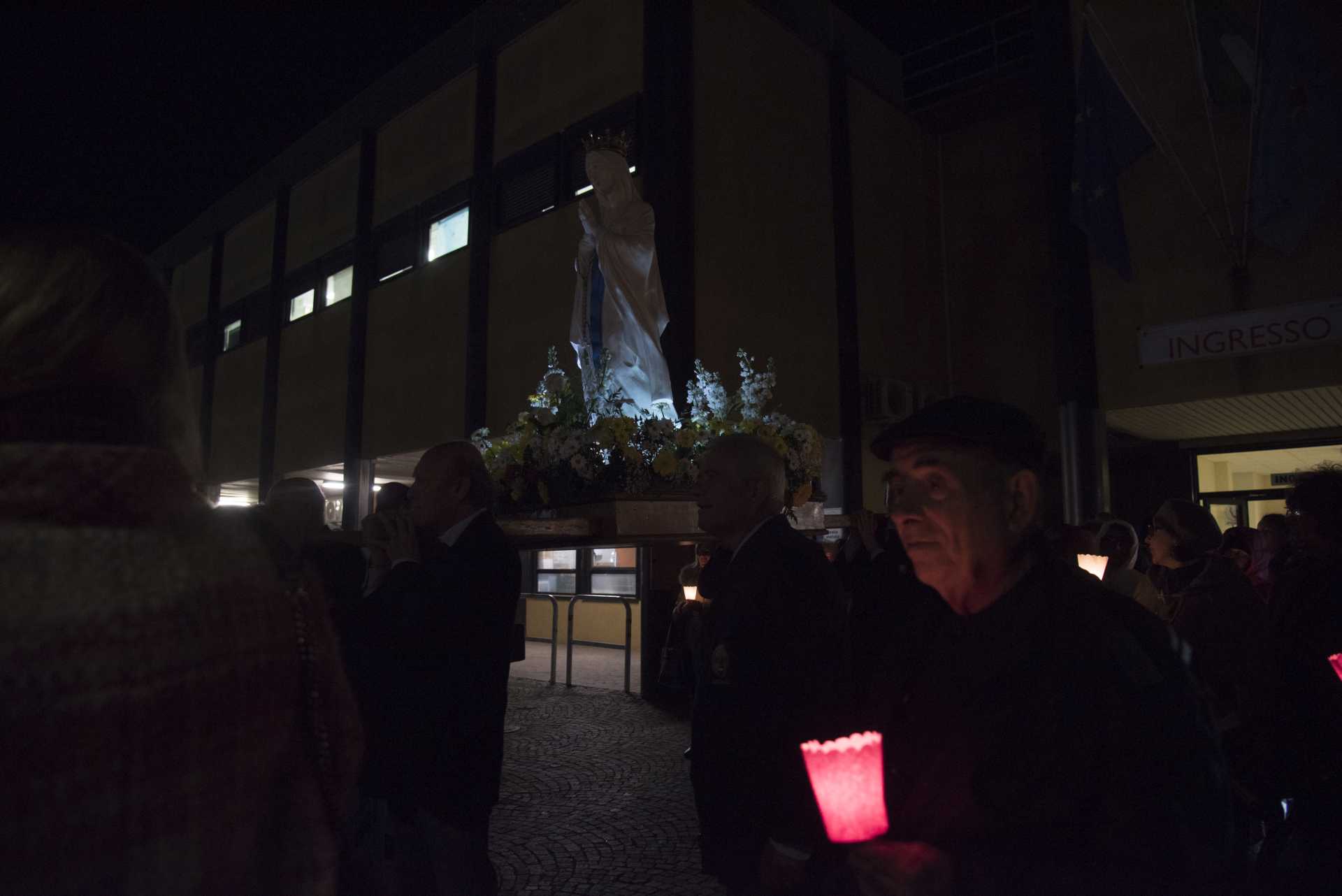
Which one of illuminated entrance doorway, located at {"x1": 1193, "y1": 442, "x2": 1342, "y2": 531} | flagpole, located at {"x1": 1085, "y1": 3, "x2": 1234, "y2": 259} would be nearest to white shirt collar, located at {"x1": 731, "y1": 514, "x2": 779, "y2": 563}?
flagpole, located at {"x1": 1085, "y1": 3, "x2": 1234, "y2": 259}

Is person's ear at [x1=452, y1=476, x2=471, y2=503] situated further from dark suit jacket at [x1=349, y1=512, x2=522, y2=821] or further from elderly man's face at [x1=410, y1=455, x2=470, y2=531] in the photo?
dark suit jacket at [x1=349, y1=512, x2=522, y2=821]

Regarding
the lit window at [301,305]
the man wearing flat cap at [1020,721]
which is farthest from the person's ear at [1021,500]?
the lit window at [301,305]

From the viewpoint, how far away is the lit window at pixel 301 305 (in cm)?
1612

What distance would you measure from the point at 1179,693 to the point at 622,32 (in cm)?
1080

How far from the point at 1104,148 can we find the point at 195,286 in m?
20.2

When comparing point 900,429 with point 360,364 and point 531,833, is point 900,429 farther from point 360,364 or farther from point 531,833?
point 360,364

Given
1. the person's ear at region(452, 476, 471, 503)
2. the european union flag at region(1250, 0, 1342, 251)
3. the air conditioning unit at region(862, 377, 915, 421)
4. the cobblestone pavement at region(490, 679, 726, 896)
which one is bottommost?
the cobblestone pavement at region(490, 679, 726, 896)

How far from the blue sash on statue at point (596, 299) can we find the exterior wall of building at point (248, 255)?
14.1m

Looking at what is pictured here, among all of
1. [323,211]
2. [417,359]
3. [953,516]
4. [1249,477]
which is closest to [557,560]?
[417,359]

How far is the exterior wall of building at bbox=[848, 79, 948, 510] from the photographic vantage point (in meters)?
12.4

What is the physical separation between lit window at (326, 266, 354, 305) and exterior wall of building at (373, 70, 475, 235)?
4.16 ft

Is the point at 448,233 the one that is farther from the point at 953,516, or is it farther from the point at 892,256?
the point at 953,516

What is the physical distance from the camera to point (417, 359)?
13.2 metres

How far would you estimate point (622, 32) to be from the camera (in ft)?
34.1
